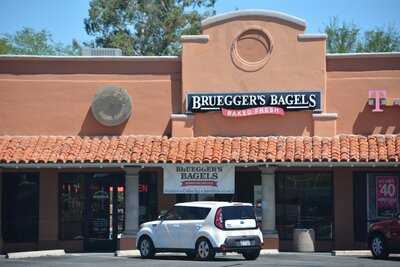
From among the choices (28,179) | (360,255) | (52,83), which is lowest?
(360,255)

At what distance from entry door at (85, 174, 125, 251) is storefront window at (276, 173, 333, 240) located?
5.93 metres

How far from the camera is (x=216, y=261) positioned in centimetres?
2422

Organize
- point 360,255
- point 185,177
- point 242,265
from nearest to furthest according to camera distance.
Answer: point 242,265, point 360,255, point 185,177

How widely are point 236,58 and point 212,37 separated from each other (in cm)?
118

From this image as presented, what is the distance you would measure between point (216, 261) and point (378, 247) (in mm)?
5208

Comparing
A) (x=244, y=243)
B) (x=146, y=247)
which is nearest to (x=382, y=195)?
(x=244, y=243)

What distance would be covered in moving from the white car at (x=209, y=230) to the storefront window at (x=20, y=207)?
741 centimetres

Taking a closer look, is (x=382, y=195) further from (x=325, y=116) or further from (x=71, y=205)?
(x=71, y=205)

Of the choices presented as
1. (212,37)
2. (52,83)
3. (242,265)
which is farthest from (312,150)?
(52,83)

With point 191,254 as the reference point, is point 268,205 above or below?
above

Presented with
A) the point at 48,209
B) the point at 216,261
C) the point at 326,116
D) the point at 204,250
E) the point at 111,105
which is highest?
the point at 111,105

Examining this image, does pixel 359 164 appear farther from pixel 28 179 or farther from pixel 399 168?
pixel 28 179

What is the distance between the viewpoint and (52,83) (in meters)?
31.2

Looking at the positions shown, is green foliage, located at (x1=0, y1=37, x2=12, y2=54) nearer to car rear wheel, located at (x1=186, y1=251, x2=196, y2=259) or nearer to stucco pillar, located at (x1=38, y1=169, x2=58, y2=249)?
stucco pillar, located at (x1=38, y1=169, x2=58, y2=249)
